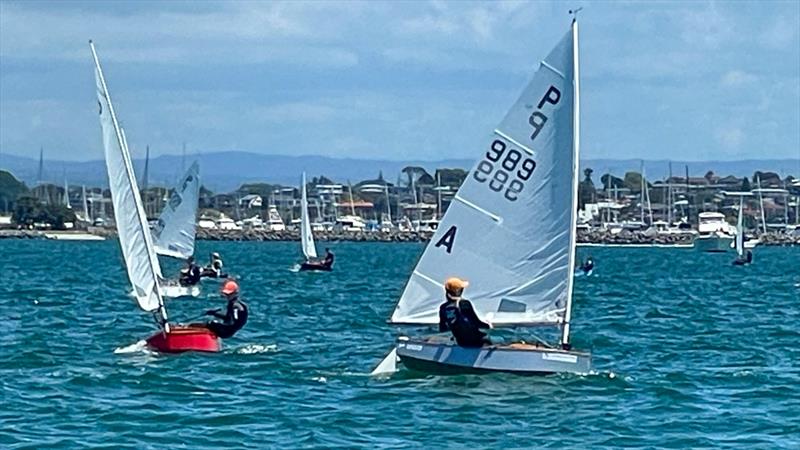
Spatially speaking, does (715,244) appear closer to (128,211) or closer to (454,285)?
(128,211)

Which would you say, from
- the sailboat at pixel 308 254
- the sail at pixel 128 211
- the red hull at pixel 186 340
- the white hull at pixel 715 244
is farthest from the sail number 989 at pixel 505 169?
the white hull at pixel 715 244

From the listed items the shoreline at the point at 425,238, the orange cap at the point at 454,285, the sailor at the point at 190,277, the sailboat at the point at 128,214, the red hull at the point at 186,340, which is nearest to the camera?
the orange cap at the point at 454,285

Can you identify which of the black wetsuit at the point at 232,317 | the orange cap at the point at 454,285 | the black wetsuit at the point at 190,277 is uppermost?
the orange cap at the point at 454,285

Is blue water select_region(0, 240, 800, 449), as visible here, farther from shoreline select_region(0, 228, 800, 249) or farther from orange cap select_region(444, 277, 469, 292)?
shoreline select_region(0, 228, 800, 249)

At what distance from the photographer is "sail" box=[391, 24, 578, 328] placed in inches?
1041

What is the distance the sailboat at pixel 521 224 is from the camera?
26.4m

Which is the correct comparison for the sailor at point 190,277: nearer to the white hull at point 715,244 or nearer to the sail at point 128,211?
the sail at point 128,211

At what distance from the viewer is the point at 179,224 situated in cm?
6138

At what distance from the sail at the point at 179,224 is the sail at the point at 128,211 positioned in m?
29.1

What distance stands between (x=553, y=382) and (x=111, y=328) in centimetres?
1477

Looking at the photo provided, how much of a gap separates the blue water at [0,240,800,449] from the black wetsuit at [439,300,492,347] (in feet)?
1.61

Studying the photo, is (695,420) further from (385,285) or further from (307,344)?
(385,285)

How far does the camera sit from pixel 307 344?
110ft

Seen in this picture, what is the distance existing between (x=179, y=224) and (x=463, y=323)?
122 ft
